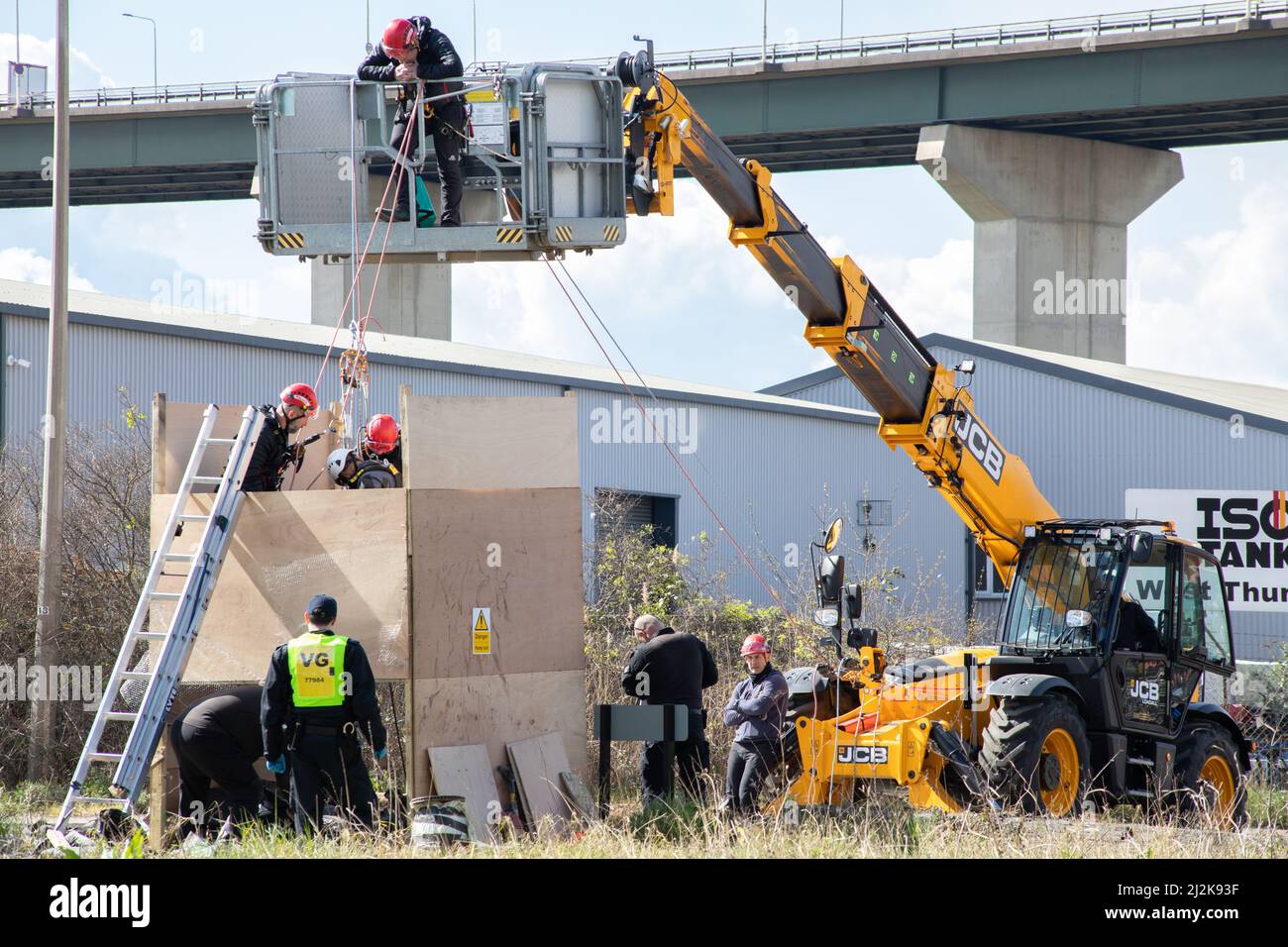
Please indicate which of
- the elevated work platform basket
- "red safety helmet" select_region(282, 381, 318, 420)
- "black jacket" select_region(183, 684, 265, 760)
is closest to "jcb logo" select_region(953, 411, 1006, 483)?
the elevated work platform basket

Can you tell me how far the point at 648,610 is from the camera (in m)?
→ 19.0

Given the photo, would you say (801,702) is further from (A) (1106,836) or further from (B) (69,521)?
(B) (69,521)

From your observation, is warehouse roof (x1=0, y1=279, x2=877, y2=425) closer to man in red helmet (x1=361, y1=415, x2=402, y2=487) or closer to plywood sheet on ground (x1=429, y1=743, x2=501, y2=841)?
man in red helmet (x1=361, y1=415, x2=402, y2=487)

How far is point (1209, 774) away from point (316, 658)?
8.17 meters

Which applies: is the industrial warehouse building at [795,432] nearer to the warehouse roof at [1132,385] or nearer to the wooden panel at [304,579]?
the warehouse roof at [1132,385]

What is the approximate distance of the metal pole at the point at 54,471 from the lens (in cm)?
1496

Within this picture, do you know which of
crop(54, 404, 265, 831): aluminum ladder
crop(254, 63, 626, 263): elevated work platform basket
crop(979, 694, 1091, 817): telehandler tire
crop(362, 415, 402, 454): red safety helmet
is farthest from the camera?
crop(362, 415, 402, 454): red safety helmet

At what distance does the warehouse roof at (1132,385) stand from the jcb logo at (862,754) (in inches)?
928

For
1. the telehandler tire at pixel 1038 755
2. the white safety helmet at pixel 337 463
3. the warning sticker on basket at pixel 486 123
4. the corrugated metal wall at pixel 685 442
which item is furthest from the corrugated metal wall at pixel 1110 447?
the warning sticker on basket at pixel 486 123

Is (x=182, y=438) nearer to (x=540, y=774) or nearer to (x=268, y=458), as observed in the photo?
(x=268, y=458)

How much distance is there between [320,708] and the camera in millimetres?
9852

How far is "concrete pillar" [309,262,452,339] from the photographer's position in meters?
46.0

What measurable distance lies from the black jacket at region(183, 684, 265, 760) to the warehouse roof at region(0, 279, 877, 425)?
46.2 feet
